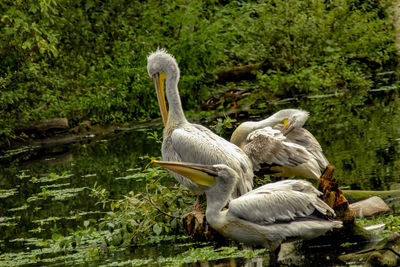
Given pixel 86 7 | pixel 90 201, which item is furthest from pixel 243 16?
pixel 90 201

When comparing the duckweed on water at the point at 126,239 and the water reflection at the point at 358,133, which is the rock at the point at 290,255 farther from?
the water reflection at the point at 358,133

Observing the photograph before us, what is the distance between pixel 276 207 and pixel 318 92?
36.2 feet

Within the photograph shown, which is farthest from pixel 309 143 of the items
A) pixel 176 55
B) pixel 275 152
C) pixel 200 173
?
pixel 176 55

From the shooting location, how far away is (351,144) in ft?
32.8

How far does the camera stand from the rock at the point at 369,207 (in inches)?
249

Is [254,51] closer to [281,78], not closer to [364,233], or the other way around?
[281,78]

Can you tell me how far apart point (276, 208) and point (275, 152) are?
1.45 metres

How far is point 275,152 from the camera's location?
665 centimetres

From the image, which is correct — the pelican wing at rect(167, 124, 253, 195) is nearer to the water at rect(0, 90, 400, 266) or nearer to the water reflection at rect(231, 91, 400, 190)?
the water at rect(0, 90, 400, 266)

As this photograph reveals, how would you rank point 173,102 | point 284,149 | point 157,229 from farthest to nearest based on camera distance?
1. point 173,102
2. point 284,149
3. point 157,229

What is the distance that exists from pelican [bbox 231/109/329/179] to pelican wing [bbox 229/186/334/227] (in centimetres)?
140

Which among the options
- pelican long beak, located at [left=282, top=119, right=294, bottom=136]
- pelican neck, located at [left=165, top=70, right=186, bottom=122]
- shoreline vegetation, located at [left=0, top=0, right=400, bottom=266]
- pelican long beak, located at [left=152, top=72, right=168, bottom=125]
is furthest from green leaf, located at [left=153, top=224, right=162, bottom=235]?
shoreline vegetation, located at [left=0, top=0, right=400, bottom=266]

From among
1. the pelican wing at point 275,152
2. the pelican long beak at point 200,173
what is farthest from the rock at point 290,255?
the pelican wing at point 275,152

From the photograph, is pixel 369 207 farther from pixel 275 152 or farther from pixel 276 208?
pixel 276 208
